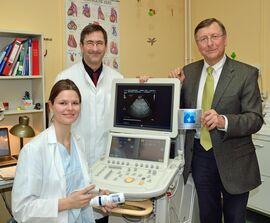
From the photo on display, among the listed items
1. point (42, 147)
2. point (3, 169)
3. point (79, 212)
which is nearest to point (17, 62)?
point (3, 169)

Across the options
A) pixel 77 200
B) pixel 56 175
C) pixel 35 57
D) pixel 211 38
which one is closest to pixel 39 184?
pixel 56 175

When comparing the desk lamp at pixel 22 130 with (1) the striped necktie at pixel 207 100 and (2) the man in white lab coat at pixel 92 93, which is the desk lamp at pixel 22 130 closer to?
(2) the man in white lab coat at pixel 92 93

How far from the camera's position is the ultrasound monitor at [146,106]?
177 centimetres

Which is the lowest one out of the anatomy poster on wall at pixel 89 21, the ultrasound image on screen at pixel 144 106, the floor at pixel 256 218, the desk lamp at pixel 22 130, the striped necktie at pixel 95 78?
the floor at pixel 256 218

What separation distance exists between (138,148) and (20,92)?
1.29 m

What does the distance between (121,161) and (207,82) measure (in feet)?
2.21

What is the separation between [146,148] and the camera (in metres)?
1.79

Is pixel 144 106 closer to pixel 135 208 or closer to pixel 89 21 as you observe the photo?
pixel 135 208

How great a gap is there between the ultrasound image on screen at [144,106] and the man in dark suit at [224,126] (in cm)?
21

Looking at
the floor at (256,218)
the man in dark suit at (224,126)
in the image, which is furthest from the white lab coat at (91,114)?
the floor at (256,218)

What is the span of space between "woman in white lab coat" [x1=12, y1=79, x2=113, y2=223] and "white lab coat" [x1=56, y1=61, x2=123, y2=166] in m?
0.43

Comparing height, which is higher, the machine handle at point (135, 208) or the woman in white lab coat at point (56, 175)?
the woman in white lab coat at point (56, 175)

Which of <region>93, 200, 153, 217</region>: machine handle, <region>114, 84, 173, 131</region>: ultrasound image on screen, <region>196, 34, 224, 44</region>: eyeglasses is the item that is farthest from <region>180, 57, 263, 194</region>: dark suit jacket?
<region>93, 200, 153, 217</region>: machine handle

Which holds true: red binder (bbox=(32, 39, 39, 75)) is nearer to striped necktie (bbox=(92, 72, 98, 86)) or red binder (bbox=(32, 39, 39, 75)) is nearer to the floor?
striped necktie (bbox=(92, 72, 98, 86))
